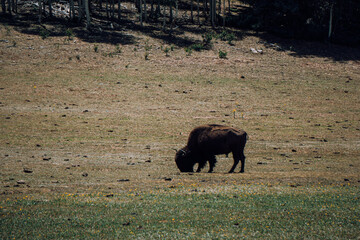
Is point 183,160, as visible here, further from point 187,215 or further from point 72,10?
point 72,10

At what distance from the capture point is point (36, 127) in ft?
70.0

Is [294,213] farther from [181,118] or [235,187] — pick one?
[181,118]

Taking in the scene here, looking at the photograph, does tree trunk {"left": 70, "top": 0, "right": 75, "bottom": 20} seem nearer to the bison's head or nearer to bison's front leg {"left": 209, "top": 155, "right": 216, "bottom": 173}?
the bison's head

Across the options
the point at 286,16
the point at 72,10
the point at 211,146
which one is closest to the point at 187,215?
the point at 211,146

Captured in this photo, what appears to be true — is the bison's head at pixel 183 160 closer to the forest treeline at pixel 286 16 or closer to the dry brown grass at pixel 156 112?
the dry brown grass at pixel 156 112

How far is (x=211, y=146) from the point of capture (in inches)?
589

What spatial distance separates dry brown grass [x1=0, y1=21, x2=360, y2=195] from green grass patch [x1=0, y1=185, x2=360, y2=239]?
1.41 meters

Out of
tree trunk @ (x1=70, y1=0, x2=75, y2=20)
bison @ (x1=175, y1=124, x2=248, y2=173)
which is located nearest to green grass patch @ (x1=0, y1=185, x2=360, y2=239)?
bison @ (x1=175, y1=124, x2=248, y2=173)

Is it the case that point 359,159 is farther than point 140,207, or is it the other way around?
point 359,159

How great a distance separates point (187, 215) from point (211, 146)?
639 centimetres

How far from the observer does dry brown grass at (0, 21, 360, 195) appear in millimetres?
13773

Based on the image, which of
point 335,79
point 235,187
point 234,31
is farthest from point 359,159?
point 234,31

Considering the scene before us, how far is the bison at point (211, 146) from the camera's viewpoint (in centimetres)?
1484

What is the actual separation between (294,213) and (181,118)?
16.0 m
